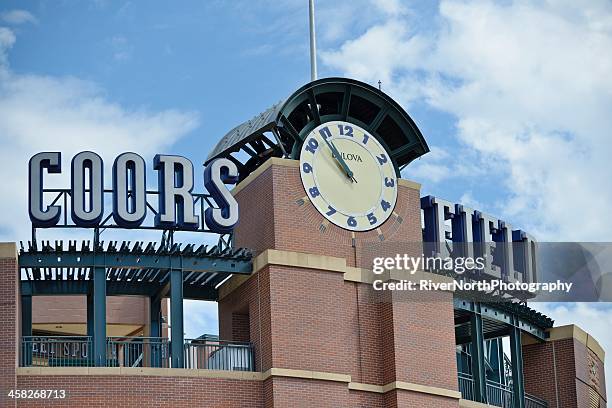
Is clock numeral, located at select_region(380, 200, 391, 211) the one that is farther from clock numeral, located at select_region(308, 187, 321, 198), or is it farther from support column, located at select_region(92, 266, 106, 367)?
support column, located at select_region(92, 266, 106, 367)

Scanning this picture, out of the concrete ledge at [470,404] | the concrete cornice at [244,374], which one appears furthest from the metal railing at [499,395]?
the concrete cornice at [244,374]

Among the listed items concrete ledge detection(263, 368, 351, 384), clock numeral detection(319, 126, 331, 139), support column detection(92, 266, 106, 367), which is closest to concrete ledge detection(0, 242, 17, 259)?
support column detection(92, 266, 106, 367)

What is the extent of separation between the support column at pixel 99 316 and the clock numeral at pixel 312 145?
29.2ft

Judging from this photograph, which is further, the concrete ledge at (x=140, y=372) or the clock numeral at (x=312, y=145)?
the clock numeral at (x=312, y=145)

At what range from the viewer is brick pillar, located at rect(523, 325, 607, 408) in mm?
61469

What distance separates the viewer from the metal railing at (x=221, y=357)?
1988 inches

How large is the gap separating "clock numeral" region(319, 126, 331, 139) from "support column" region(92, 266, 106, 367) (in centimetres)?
978

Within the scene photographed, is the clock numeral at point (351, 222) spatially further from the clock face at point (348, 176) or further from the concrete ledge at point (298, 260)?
the concrete ledge at point (298, 260)

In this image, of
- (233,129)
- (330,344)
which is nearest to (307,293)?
(330,344)

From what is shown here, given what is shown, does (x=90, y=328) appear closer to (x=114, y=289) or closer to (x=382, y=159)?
(x=114, y=289)

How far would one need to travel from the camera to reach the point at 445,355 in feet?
176

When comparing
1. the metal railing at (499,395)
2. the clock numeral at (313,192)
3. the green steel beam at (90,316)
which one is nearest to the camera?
the green steel beam at (90,316)

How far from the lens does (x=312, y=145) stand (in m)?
54.1

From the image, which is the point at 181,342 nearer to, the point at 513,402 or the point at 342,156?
the point at 342,156
